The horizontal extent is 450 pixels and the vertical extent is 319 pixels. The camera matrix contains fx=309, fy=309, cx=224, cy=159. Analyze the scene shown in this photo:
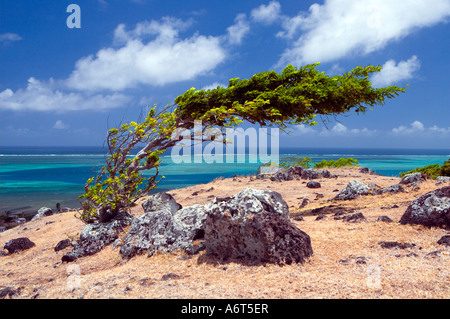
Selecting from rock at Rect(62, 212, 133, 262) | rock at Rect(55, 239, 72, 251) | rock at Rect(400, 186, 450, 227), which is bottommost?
rock at Rect(55, 239, 72, 251)

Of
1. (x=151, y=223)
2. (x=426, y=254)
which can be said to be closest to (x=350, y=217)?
(x=426, y=254)

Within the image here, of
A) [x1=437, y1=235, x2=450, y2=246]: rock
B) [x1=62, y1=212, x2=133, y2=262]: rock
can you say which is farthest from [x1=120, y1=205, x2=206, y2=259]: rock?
[x1=437, y1=235, x2=450, y2=246]: rock

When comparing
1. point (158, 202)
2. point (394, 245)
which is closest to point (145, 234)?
point (158, 202)

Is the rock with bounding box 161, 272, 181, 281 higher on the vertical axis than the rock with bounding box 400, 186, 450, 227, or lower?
lower

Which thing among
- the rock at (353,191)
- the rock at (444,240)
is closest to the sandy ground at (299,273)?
the rock at (444,240)

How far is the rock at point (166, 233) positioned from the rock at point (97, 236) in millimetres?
1622

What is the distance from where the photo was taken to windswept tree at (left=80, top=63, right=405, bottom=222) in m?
9.16

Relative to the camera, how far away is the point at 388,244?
5.27 m

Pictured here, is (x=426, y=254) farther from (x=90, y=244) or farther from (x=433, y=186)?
(x=433, y=186)

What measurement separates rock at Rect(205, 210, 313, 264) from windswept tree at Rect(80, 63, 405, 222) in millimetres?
4521

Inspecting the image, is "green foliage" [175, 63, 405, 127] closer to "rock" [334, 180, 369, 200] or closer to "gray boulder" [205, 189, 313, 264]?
"rock" [334, 180, 369, 200]

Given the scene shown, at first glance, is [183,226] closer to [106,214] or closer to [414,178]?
[106,214]

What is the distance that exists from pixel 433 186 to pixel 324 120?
4746mm
